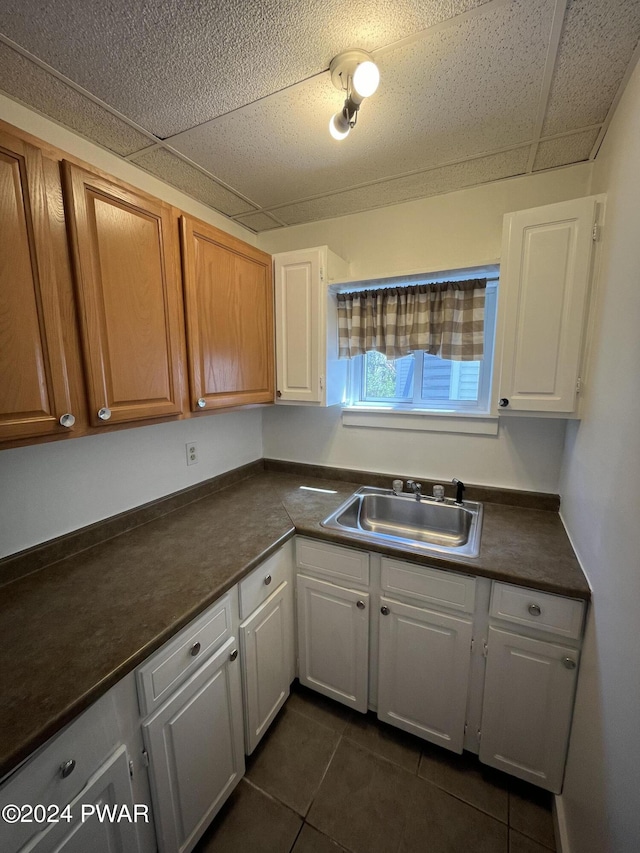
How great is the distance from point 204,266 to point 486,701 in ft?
6.63

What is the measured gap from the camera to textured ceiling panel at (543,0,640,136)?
0.81 metres

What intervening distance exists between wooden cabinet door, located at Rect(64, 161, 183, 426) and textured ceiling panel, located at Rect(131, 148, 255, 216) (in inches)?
13.6

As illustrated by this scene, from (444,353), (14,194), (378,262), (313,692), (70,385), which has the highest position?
(378,262)

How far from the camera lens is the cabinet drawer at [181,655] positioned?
884 mm

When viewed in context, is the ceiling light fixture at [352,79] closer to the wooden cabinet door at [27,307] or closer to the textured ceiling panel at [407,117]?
the textured ceiling panel at [407,117]

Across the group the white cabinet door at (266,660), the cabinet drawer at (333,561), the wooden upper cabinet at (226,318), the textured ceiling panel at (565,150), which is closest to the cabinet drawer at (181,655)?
the white cabinet door at (266,660)

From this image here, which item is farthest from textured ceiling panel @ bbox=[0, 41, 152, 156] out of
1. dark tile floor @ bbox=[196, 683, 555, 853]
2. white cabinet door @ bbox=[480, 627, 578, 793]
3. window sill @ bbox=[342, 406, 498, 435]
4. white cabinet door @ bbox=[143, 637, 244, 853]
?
dark tile floor @ bbox=[196, 683, 555, 853]

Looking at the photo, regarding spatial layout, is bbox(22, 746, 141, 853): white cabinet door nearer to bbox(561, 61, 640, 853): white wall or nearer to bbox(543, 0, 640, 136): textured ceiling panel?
bbox(561, 61, 640, 853): white wall

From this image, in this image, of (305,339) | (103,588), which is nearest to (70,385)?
(103,588)

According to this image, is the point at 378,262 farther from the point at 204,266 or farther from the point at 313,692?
the point at 313,692

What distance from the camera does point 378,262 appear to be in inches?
72.9

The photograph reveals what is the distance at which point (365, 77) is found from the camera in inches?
34.0

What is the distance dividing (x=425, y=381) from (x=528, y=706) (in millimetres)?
1439

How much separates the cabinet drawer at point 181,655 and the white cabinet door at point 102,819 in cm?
12
